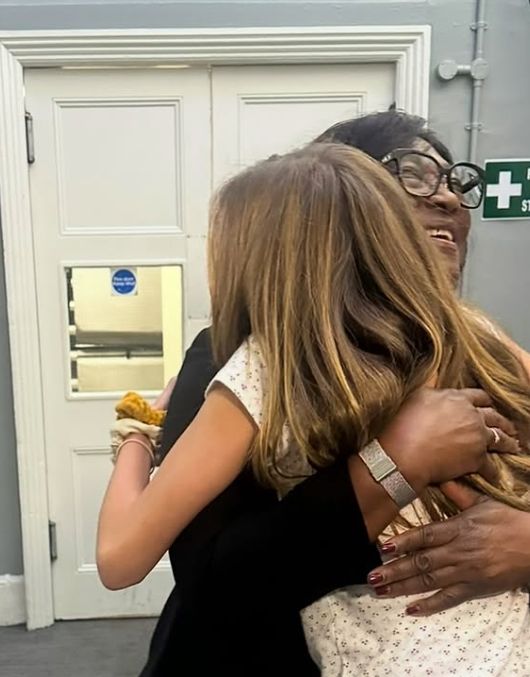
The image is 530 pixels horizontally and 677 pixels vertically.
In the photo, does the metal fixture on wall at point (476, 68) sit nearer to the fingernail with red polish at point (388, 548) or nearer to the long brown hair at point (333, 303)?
the long brown hair at point (333, 303)

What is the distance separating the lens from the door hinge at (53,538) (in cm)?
259

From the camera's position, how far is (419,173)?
1033 mm

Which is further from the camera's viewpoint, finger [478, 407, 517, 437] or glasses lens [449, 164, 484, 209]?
glasses lens [449, 164, 484, 209]

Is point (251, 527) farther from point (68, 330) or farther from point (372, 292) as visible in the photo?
point (68, 330)

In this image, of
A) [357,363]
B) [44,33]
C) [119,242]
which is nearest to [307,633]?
[357,363]

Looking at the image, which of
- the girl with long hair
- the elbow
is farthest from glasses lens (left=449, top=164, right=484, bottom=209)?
the elbow

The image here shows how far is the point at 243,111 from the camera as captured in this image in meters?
2.38

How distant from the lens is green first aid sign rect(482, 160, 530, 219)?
2.38 m

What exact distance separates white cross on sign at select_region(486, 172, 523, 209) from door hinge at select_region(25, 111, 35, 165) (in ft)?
4.90

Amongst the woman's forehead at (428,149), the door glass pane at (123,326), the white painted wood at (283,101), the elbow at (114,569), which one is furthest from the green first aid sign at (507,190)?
the elbow at (114,569)

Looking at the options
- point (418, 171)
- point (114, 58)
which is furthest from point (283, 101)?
point (418, 171)

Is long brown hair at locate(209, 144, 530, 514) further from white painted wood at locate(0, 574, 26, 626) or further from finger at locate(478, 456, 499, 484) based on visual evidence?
white painted wood at locate(0, 574, 26, 626)

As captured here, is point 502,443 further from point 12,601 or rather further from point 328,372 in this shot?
point 12,601

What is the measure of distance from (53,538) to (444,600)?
213 centimetres
